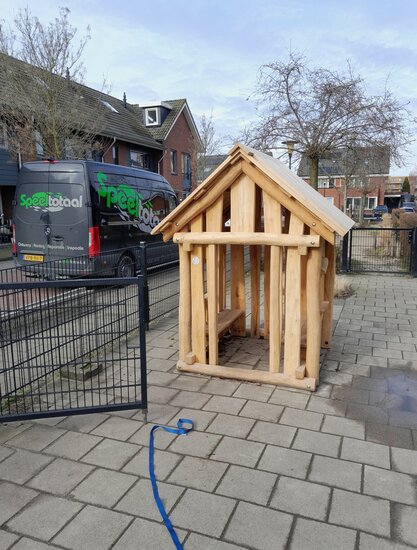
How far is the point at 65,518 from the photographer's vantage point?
7.93ft

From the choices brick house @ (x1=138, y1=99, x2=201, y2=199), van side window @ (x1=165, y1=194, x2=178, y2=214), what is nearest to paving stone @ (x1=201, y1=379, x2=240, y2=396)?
van side window @ (x1=165, y1=194, x2=178, y2=214)

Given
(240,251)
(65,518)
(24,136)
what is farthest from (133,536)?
(24,136)

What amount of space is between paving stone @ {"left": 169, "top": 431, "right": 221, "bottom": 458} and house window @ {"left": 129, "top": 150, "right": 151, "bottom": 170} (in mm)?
24548

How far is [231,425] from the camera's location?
Answer: 3410mm

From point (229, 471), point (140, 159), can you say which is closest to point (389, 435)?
point (229, 471)

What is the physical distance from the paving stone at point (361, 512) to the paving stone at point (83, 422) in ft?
6.16

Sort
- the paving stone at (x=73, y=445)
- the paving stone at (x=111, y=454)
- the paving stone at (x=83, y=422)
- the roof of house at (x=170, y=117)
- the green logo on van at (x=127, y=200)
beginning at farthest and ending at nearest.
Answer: the roof of house at (x=170, y=117), the green logo on van at (x=127, y=200), the paving stone at (x=83, y=422), the paving stone at (x=73, y=445), the paving stone at (x=111, y=454)

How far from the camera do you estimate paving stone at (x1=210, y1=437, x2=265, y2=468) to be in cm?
295

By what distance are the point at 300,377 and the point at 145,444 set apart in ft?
5.35

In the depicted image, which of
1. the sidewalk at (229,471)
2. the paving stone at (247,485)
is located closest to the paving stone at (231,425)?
the sidewalk at (229,471)

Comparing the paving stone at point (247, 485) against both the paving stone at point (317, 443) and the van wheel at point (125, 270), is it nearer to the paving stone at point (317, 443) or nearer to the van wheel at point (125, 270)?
the paving stone at point (317, 443)

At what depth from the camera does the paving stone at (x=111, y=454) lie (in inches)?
115

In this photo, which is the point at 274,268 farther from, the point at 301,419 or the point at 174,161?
the point at 174,161

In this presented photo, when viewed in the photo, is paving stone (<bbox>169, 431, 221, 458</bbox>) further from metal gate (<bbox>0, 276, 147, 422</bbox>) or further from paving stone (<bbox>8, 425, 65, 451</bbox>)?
paving stone (<bbox>8, 425, 65, 451</bbox>)
